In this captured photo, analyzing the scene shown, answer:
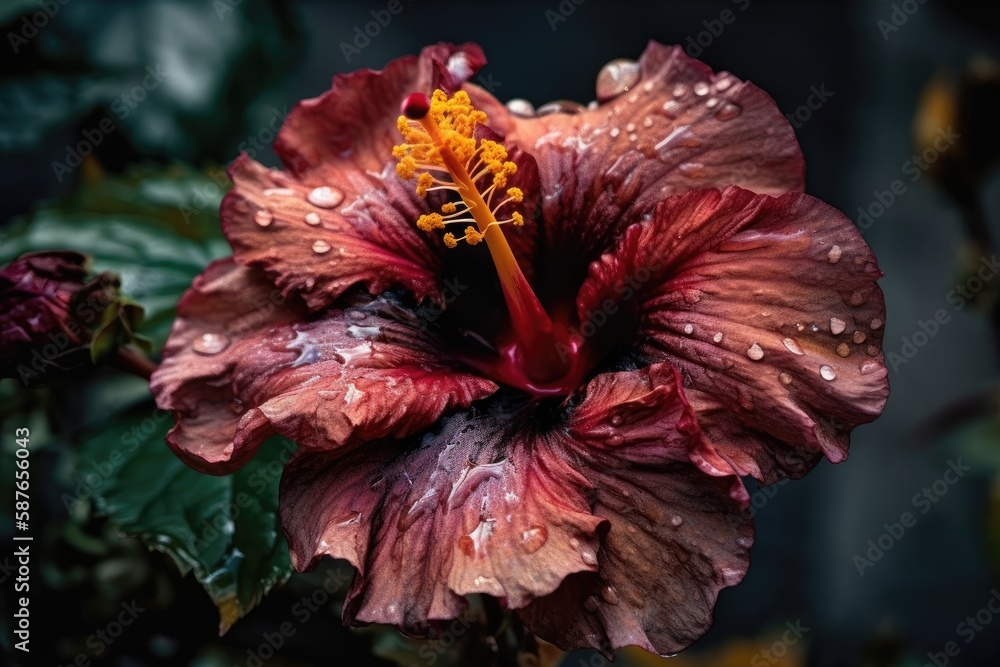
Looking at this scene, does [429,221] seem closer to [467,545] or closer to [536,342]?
[536,342]

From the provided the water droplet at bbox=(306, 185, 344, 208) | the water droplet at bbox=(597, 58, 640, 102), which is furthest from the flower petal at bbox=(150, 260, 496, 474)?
the water droplet at bbox=(597, 58, 640, 102)

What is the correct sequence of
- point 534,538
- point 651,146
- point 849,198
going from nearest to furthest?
point 534,538
point 651,146
point 849,198

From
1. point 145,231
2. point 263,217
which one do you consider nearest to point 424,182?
point 263,217

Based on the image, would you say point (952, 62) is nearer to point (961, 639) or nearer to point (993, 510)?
point (993, 510)

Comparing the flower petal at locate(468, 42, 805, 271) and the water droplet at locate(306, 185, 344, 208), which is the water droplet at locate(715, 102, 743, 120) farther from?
the water droplet at locate(306, 185, 344, 208)

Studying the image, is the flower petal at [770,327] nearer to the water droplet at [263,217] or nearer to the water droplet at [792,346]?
the water droplet at [792,346]

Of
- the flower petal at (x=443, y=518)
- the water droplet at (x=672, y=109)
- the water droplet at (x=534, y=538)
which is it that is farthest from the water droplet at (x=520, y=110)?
the water droplet at (x=534, y=538)
